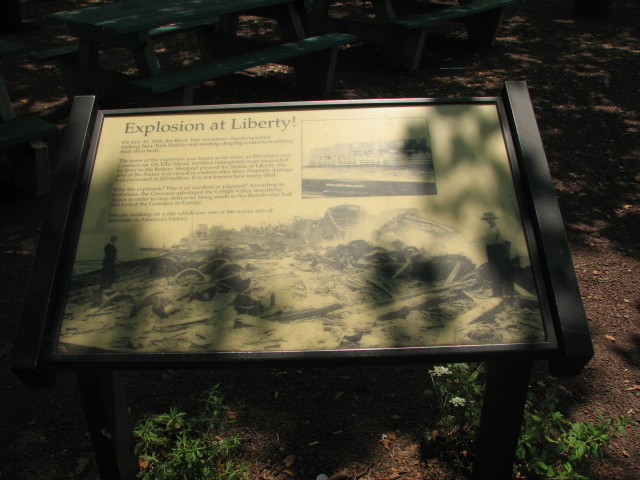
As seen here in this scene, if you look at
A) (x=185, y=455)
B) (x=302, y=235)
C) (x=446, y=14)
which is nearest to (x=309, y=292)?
(x=302, y=235)

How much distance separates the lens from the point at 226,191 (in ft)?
6.14

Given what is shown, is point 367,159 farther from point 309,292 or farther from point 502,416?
point 502,416

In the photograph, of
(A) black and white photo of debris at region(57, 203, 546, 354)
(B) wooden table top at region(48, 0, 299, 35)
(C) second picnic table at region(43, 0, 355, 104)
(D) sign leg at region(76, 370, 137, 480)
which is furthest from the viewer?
(C) second picnic table at region(43, 0, 355, 104)

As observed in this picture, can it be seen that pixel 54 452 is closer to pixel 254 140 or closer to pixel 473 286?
pixel 254 140

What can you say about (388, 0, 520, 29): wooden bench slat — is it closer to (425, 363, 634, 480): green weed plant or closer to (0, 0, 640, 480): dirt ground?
(0, 0, 640, 480): dirt ground

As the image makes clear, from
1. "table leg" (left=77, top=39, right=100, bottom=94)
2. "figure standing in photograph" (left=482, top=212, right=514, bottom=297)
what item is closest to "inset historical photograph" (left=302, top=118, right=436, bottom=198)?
"figure standing in photograph" (left=482, top=212, right=514, bottom=297)

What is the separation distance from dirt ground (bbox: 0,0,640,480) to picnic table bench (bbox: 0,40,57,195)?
13 centimetres

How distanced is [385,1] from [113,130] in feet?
16.8

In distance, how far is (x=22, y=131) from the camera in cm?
410

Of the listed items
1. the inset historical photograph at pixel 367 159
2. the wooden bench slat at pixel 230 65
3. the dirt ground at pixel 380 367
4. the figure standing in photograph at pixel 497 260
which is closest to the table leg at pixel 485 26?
the dirt ground at pixel 380 367

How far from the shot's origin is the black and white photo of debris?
1.62 meters

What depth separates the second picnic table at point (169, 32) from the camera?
475cm

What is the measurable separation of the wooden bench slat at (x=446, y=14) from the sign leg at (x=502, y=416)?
5.09 m

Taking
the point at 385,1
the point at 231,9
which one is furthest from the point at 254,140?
the point at 385,1
